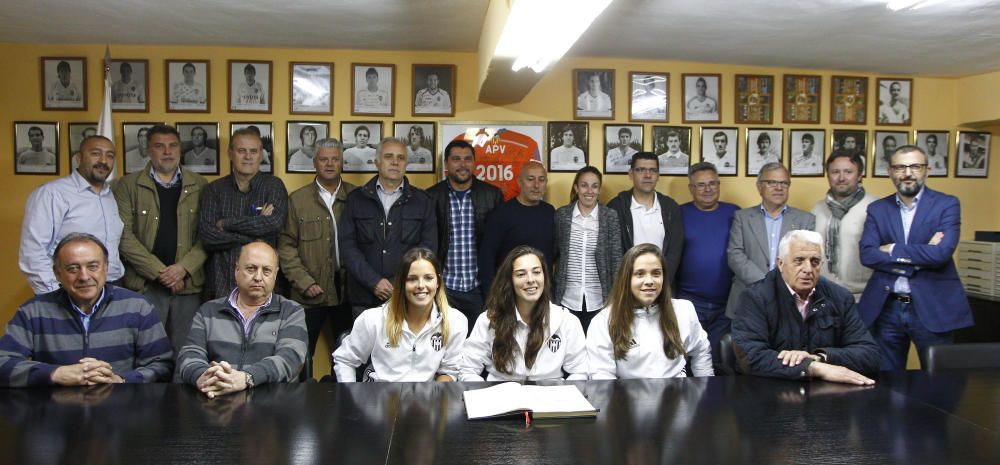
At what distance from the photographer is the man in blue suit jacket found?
3.45m

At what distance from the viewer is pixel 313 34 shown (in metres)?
4.39

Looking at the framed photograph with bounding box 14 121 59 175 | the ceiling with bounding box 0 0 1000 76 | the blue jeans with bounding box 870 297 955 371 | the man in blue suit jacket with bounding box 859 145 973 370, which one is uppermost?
the ceiling with bounding box 0 0 1000 76

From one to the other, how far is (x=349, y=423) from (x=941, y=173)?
5.17 metres

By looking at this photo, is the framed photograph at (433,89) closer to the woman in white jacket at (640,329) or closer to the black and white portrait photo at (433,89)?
the black and white portrait photo at (433,89)

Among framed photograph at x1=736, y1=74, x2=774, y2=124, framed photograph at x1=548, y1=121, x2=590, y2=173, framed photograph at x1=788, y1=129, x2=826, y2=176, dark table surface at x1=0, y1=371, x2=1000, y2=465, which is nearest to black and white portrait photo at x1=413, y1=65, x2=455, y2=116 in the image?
framed photograph at x1=548, y1=121, x2=590, y2=173

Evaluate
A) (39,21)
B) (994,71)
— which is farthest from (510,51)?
(994,71)

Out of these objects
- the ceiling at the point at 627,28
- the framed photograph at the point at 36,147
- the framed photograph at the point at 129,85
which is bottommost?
the framed photograph at the point at 36,147

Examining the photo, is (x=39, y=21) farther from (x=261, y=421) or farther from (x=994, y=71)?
(x=994, y=71)

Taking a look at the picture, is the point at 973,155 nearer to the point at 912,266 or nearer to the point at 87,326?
the point at 912,266

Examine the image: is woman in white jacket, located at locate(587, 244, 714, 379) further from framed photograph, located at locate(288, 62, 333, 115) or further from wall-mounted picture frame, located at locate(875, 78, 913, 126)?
wall-mounted picture frame, located at locate(875, 78, 913, 126)

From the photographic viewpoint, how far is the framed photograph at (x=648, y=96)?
5.06 m

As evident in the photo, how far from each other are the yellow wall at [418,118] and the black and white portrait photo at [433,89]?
0.05 meters

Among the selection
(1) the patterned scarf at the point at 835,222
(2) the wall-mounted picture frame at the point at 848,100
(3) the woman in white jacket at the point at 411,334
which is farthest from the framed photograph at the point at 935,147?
(3) the woman in white jacket at the point at 411,334

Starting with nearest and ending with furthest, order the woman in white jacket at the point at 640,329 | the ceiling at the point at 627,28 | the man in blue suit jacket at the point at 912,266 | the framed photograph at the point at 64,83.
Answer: the woman in white jacket at the point at 640,329
the man in blue suit jacket at the point at 912,266
the ceiling at the point at 627,28
the framed photograph at the point at 64,83
